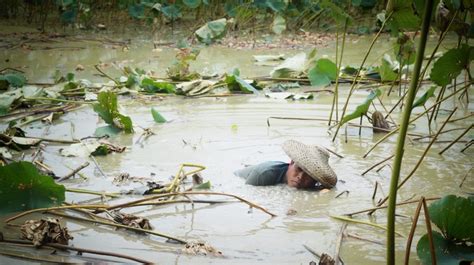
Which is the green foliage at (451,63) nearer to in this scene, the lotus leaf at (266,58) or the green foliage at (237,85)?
the green foliage at (237,85)

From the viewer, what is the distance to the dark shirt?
2621 millimetres

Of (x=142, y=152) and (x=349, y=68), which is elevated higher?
(x=349, y=68)

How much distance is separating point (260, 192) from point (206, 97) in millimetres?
2184

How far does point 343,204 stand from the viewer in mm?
2379

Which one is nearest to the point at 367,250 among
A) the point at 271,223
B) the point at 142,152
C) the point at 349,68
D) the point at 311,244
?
the point at 311,244

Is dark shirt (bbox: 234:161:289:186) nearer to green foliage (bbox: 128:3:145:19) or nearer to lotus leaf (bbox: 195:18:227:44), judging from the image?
lotus leaf (bbox: 195:18:227:44)

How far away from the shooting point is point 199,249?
189cm

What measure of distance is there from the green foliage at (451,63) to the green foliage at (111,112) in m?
1.90

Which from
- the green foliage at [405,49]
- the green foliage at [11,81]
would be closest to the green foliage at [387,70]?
the green foliage at [405,49]

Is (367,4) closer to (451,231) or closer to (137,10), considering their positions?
(137,10)

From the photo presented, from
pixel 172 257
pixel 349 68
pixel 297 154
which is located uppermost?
pixel 349 68

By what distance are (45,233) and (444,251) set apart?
1259 mm

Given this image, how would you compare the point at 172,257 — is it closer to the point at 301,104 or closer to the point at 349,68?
the point at 301,104

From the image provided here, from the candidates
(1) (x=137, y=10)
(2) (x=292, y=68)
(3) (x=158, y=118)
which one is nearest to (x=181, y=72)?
(2) (x=292, y=68)
